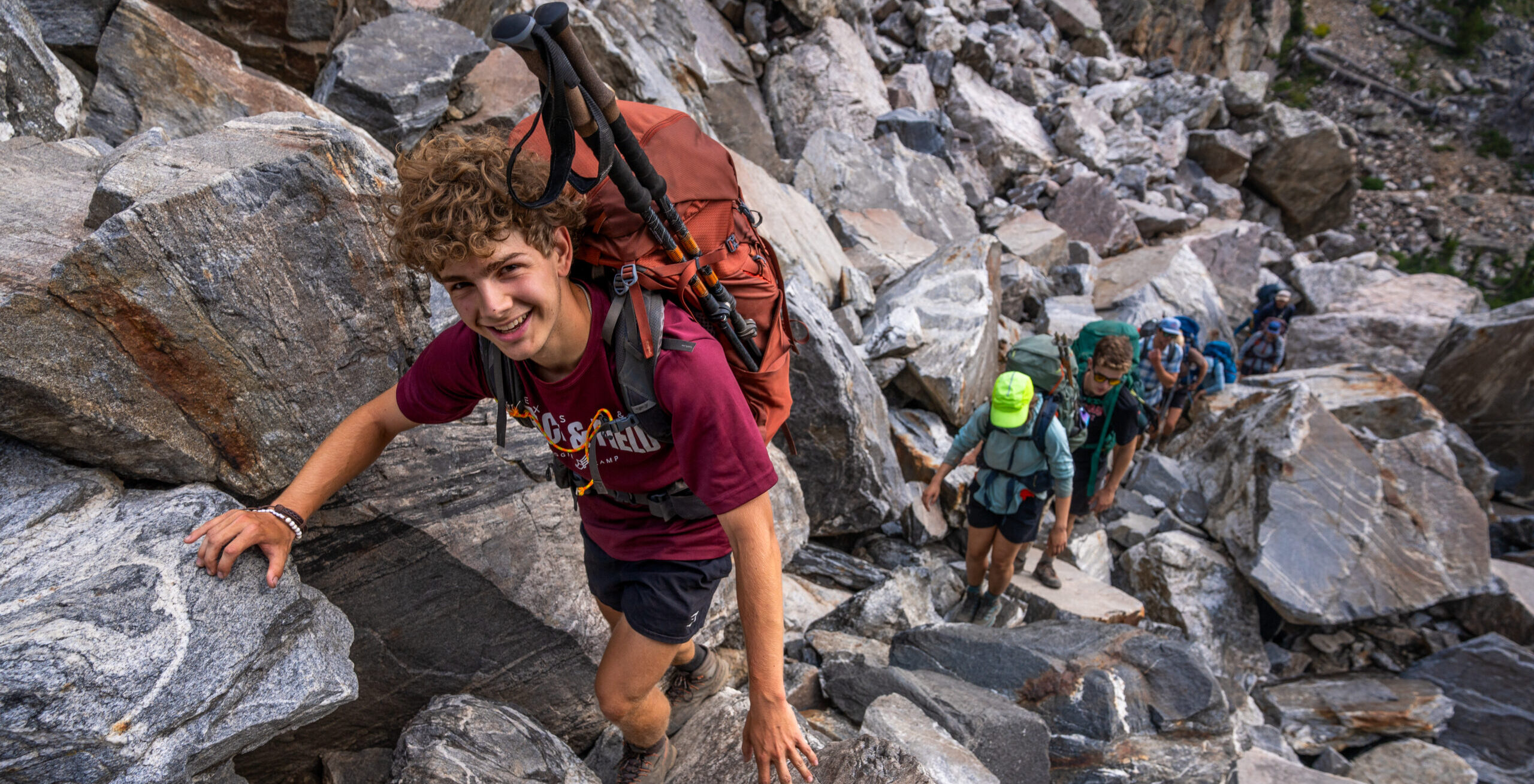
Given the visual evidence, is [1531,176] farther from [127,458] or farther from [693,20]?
[127,458]

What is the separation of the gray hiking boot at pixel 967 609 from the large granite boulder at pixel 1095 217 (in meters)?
13.1

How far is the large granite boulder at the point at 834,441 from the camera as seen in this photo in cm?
723

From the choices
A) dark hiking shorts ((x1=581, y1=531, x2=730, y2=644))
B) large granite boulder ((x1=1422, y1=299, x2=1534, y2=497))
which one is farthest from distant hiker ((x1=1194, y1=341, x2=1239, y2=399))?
dark hiking shorts ((x1=581, y1=531, x2=730, y2=644))

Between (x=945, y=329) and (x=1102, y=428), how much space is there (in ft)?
11.2

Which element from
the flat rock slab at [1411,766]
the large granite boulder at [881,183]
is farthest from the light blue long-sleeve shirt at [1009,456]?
the large granite boulder at [881,183]

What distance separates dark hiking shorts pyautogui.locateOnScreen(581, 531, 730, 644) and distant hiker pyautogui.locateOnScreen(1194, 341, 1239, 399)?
434 inches

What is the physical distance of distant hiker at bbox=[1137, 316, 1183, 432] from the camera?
9812 mm

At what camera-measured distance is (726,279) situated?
293 centimetres

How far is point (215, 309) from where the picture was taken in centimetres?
294

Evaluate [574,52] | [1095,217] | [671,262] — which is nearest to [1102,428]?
[671,262]

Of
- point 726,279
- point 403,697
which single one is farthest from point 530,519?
point 726,279

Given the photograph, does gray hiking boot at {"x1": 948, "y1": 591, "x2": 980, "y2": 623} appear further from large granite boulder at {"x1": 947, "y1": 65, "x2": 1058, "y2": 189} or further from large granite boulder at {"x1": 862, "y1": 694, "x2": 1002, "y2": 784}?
large granite boulder at {"x1": 947, "y1": 65, "x2": 1058, "y2": 189}

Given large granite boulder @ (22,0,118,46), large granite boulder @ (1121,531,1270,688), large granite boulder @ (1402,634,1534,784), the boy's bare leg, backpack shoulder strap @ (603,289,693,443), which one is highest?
large granite boulder @ (22,0,118,46)

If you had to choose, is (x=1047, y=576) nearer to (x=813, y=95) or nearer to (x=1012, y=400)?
(x=1012, y=400)
